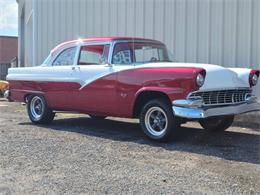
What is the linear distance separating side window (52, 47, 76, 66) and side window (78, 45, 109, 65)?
0.83 feet

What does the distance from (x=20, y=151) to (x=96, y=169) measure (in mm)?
1660

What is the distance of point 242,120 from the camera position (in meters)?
10.2

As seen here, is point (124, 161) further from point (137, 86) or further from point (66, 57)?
point (66, 57)

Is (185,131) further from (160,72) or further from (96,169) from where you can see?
(96,169)

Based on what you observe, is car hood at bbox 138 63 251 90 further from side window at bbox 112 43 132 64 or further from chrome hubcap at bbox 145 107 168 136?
chrome hubcap at bbox 145 107 168 136

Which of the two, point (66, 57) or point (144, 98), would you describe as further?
point (66, 57)

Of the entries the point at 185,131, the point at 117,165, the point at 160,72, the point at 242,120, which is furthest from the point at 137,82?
the point at 242,120

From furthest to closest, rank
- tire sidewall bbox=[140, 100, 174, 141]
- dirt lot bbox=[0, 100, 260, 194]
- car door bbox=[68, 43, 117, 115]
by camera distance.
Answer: car door bbox=[68, 43, 117, 115] → tire sidewall bbox=[140, 100, 174, 141] → dirt lot bbox=[0, 100, 260, 194]

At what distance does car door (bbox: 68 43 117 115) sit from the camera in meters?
8.57

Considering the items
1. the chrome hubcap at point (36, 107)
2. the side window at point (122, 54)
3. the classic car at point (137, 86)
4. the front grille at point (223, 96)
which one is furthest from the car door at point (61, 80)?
the front grille at point (223, 96)

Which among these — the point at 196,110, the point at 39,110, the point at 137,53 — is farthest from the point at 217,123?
the point at 39,110

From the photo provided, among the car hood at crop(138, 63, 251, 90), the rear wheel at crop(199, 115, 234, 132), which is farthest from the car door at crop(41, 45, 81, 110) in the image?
the rear wheel at crop(199, 115, 234, 132)

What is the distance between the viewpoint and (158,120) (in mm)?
7930

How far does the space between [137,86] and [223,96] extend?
1.38m
